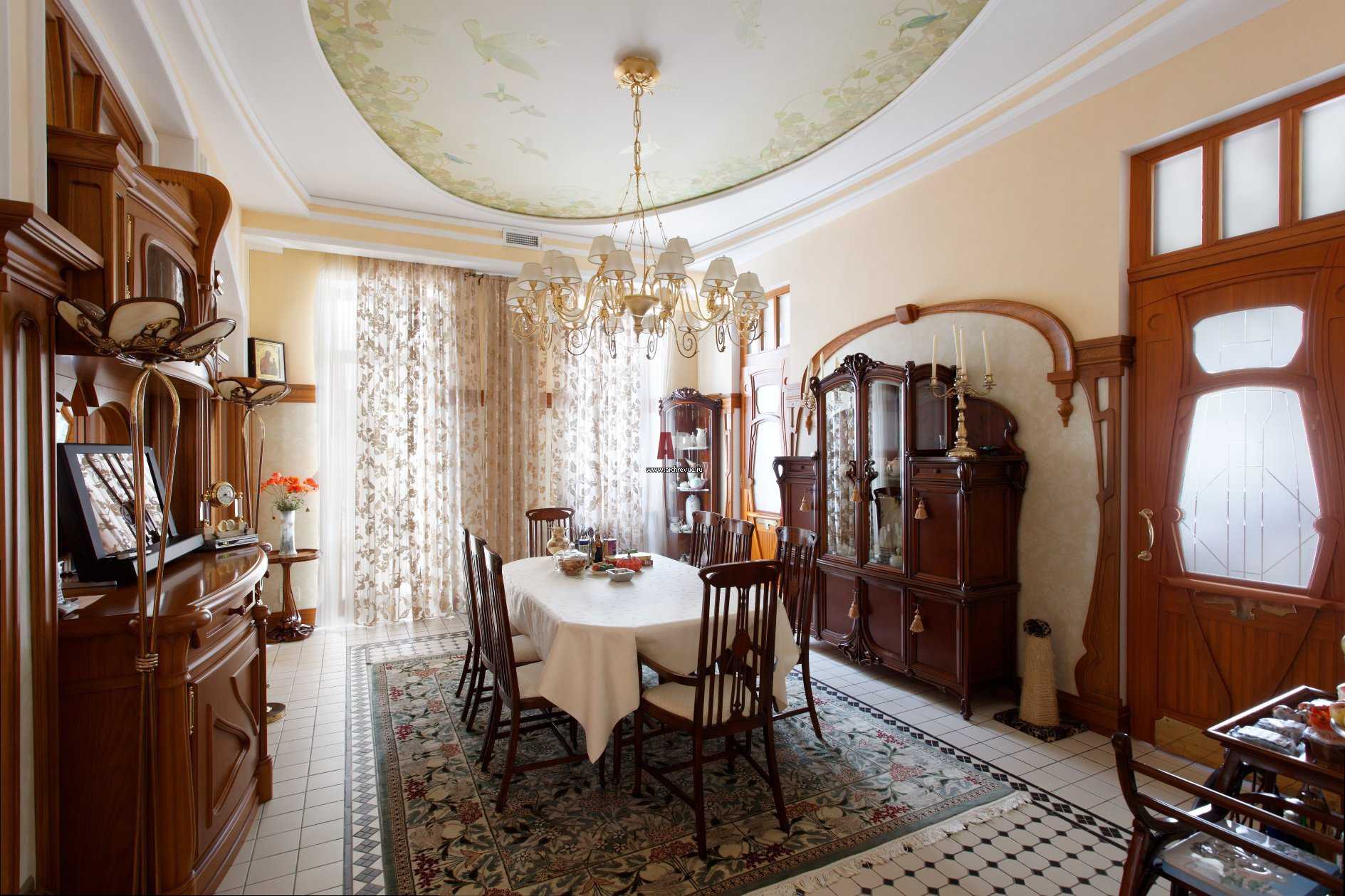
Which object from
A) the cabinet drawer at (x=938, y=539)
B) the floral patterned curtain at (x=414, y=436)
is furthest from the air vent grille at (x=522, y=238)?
the cabinet drawer at (x=938, y=539)

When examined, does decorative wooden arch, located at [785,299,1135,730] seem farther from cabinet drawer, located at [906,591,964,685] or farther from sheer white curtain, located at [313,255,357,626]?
sheer white curtain, located at [313,255,357,626]

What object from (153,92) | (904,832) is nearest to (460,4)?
(153,92)

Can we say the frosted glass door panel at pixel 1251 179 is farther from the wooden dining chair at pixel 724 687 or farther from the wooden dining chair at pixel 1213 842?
the wooden dining chair at pixel 724 687

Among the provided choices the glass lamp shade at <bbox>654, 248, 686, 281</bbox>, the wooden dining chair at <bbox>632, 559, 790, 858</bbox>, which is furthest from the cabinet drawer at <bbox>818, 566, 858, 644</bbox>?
the glass lamp shade at <bbox>654, 248, 686, 281</bbox>

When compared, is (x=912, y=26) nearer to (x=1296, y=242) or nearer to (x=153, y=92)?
(x=1296, y=242)

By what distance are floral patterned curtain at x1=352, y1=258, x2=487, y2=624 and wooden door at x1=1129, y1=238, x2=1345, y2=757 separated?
4719 mm

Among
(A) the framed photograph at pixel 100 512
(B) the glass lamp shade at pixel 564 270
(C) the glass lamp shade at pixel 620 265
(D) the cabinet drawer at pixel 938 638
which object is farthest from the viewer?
(D) the cabinet drawer at pixel 938 638

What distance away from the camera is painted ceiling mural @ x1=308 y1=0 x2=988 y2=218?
2.84 m

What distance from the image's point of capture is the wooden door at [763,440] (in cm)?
564

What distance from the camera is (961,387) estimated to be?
3.67 meters

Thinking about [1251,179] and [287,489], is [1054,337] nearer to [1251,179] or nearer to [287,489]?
[1251,179]

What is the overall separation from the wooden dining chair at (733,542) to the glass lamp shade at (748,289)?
1260mm

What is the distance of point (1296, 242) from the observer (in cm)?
263

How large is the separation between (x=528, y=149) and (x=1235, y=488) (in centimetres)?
415
